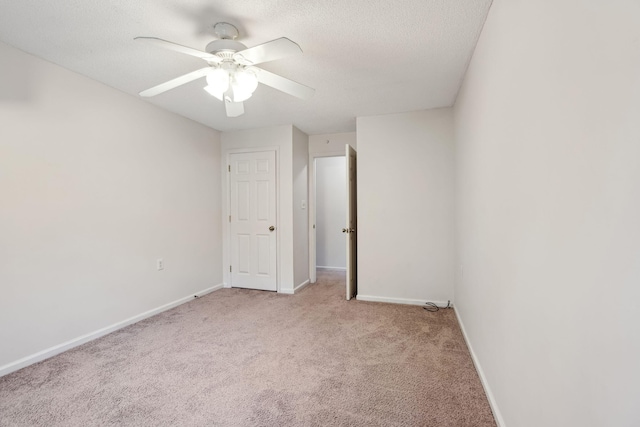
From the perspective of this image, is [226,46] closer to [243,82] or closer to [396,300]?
[243,82]

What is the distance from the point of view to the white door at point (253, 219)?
4.13m

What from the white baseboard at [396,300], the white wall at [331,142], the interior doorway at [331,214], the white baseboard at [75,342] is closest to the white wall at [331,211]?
the interior doorway at [331,214]

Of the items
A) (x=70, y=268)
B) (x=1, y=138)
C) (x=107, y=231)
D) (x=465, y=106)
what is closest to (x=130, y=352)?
(x=70, y=268)

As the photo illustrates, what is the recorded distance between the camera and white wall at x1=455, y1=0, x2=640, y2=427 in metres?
0.61

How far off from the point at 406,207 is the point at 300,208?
1563 mm

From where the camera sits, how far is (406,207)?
11.6ft

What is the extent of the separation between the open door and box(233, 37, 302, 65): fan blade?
6.13 ft

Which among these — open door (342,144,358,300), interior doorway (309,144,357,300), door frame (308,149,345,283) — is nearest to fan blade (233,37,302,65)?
open door (342,144,358,300)

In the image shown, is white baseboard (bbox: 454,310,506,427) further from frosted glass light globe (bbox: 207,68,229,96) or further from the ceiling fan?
frosted glass light globe (bbox: 207,68,229,96)

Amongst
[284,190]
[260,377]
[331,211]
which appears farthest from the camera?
[331,211]

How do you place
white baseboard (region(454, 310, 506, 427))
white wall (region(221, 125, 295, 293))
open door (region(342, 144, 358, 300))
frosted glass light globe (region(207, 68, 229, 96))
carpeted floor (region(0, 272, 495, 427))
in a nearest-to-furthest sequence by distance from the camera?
white baseboard (region(454, 310, 506, 427)), carpeted floor (region(0, 272, 495, 427)), frosted glass light globe (region(207, 68, 229, 96)), open door (region(342, 144, 358, 300)), white wall (region(221, 125, 295, 293))

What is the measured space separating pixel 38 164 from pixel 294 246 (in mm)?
2718

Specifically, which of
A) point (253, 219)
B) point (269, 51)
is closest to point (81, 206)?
point (253, 219)

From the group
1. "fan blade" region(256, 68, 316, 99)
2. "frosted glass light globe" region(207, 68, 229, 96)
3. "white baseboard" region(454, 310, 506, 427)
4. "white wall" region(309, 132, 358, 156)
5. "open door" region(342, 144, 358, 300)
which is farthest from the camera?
"white wall" region(309, 132, 358, 156)
